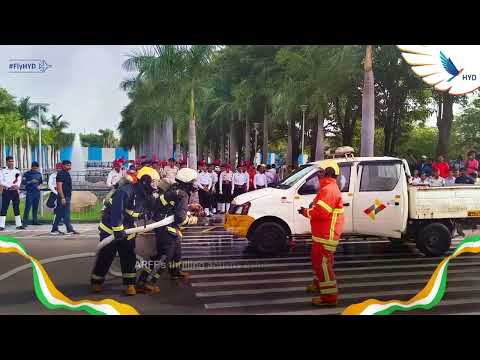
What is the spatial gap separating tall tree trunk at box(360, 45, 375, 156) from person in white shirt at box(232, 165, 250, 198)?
59.9 inches

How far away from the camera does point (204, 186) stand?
514 cm

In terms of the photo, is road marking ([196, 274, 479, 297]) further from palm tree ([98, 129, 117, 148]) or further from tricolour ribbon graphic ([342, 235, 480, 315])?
palm tree ([98, 129, 117, 148])

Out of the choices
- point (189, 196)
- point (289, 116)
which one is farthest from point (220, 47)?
point (189, 196)

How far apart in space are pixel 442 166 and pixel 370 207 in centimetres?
87

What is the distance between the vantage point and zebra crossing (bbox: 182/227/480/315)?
4.14 metres

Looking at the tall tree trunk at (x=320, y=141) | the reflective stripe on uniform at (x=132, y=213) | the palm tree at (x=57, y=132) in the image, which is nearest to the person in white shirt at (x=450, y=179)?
the tall tree trunk at (x=320, y=141)

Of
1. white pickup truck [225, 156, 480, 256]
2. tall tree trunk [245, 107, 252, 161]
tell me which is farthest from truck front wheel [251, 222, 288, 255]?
tall tree trunk [245, 107, 252, 161]

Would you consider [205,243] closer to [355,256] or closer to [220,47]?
[355,256]

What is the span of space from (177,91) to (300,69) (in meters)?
1.25

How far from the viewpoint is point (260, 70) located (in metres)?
4.44

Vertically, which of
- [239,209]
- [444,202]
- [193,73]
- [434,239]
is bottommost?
[434,239]

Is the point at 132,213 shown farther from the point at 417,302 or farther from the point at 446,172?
the point at 446,172

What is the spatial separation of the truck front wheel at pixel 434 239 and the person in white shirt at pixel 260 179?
1.91m

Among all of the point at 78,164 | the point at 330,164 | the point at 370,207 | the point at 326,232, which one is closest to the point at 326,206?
the point at 326,232
